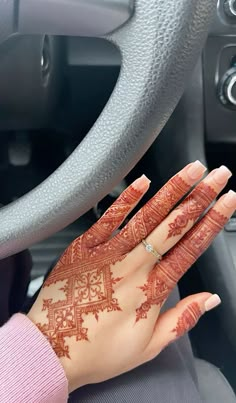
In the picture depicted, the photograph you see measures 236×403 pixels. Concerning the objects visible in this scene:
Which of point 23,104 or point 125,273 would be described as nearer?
point 125,273

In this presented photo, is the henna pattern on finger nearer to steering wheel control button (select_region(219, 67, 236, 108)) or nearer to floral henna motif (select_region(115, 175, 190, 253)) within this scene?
floral henna motif (select_region(115, 175, 190, 253))

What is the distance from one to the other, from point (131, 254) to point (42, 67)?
7.9 inches

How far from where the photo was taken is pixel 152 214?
56cm

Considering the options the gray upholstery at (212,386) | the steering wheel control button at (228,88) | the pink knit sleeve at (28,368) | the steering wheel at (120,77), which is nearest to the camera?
the steering wheel at (120,77)

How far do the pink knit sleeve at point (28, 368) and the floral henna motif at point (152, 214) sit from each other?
4.0 inches

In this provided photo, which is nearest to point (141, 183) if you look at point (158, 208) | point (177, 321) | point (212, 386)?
point (158, 208)

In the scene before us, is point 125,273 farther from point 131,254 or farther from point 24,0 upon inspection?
point 24,0

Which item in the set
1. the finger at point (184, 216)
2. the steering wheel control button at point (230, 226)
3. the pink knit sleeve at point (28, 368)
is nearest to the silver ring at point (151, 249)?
the finger at point (184, 216)

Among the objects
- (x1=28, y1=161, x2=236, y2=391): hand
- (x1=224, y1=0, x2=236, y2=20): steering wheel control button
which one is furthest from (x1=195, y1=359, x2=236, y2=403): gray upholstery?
(x1=224, y1=0, x2=236, y2=20): steering wheel control button

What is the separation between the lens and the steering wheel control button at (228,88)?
0.80 meters

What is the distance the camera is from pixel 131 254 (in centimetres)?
56

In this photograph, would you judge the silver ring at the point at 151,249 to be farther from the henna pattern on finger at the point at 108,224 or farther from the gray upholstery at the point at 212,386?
the gray upholstery at the point at 212,386

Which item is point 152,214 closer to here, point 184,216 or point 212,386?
point 184,216

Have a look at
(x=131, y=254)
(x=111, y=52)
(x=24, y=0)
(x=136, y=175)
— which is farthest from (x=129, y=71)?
(x=136, y=175)
